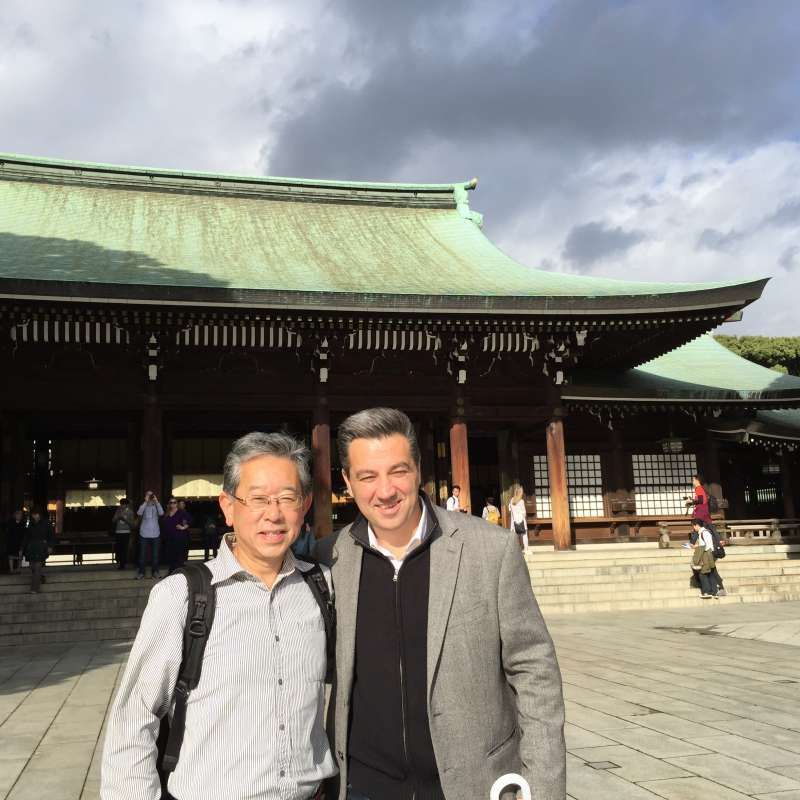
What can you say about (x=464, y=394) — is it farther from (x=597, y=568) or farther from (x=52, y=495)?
(x=52, y=495)

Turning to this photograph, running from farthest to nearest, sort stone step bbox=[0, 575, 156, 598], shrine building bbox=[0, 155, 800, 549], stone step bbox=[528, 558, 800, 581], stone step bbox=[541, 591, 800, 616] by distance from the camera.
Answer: stone step bbox=[528, 558, 800, 581] → shrine building bbox=[0, 155, 800, 549] → stone step bbox=[541, 591, 800, 616] → stone step bbox=[0, 575, 156, 598]

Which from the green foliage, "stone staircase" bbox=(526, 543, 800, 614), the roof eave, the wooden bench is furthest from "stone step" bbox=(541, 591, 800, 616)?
the green foliage

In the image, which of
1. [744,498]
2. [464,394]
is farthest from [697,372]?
[464,394]

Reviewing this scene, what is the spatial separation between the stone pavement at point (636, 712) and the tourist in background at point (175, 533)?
2.57 m

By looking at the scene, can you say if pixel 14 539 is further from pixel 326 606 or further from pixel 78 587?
pixel 326 606

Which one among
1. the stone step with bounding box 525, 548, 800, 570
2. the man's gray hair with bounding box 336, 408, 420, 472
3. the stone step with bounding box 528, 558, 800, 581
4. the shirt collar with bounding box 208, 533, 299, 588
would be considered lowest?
the stone step with bounding box 528, 558, 800, 581

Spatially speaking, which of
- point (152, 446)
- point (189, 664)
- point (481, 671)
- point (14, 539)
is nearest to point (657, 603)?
point (152, 446)

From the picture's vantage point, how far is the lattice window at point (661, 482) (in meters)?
18.1

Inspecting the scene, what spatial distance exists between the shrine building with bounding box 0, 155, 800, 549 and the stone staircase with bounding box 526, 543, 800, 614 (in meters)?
1.27

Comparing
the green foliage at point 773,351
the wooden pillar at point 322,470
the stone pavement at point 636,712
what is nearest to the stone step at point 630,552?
Result: the stone pavement at point 636,712

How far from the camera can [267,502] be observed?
2.21 metres

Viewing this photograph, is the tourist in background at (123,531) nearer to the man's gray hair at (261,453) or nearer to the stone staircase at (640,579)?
the stone staircase at (640,579)

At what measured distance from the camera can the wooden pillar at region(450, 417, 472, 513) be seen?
48.6ft

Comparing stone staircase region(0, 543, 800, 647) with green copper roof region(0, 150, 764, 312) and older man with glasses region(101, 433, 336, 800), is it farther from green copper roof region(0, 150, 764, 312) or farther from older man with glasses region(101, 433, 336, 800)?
older man with glasses region(101, 433, 336, 800)
